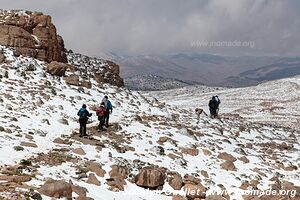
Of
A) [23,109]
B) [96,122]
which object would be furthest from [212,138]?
[23,109]

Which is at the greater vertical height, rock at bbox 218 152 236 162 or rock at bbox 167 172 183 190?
rock at bbox 218 152 236 162

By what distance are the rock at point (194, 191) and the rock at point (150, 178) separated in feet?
4.44

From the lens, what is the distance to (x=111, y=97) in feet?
141

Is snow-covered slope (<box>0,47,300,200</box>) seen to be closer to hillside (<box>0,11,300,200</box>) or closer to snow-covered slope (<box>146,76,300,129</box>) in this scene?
hillside (<box>0,11,300,200</box>)

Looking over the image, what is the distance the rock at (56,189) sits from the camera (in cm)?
1563

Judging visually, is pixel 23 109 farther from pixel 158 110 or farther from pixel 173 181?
pixel 158 110

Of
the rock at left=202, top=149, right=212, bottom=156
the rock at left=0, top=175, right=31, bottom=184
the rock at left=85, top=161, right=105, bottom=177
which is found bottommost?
the rock at left=0, top=175, right=31, bottom=184

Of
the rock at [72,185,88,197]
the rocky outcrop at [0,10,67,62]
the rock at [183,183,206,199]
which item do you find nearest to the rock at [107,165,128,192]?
the rock at [72,185,88,197]

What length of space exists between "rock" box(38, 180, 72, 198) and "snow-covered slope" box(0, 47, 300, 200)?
1.21 ft

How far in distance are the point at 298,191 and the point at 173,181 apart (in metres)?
7.79

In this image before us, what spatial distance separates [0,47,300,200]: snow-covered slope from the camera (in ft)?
64.0

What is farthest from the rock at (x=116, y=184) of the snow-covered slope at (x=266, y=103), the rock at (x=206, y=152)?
the snow-covered slope at (x=266, y=103)

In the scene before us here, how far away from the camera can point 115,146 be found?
25.8 meters

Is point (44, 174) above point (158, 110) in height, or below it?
below
